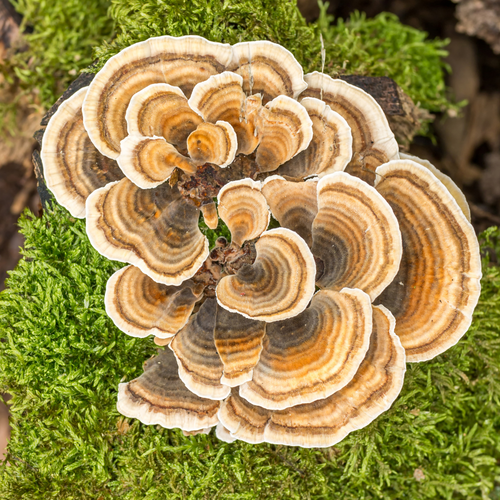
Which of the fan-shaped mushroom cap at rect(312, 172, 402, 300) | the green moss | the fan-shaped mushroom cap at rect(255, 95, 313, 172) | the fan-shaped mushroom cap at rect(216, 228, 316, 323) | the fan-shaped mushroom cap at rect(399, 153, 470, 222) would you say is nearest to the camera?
the fan-shaped mushroom cap at rect(216, 228, 316, 323)

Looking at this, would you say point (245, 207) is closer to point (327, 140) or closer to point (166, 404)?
point (327, 140)

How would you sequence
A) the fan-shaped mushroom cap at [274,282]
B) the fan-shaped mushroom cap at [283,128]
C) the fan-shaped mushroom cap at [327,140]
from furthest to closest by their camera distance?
the fan-shaped mushroom cap at [327,140] < the fan-shaped mushroom cap at [283,128] < the fan-shaped mushroom cap at [274,282]

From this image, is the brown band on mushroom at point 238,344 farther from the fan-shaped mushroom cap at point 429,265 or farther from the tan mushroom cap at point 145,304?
the fan-shaped mushroom cap at point 429,265

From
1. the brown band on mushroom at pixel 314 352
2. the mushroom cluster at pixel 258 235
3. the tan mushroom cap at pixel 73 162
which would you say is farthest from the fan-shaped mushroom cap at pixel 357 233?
the tan mushroom cap at pixel 73 162

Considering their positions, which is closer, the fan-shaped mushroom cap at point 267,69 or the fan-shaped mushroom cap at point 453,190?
the fan-shaped mushroom cap at point 267,69

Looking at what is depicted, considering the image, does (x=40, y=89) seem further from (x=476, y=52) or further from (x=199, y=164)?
(x=476, y=52)

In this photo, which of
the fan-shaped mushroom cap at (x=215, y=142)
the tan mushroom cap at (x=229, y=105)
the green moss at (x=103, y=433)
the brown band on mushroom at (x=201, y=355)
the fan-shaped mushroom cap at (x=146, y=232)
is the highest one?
the tan mushroom cap at (x=229, y=105)

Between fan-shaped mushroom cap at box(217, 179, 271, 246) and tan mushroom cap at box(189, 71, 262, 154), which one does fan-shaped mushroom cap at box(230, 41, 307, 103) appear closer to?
tan mushroom cap at box(189, 71, 262, 154)

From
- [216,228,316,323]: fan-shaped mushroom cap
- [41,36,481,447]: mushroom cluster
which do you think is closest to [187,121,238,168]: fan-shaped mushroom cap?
[41,36,481,447]: mushroom cluster

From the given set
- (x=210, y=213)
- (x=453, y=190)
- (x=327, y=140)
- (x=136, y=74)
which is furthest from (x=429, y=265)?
(x=136, y=74)
